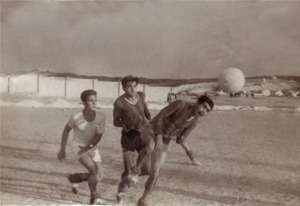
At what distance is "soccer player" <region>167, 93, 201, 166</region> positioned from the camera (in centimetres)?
451

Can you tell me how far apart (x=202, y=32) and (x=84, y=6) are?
3.66 ft

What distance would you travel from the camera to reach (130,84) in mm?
4461

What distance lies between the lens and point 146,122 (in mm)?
4422

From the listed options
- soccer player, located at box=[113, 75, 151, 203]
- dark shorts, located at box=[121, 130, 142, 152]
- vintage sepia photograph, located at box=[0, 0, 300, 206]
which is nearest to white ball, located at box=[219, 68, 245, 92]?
vintage sepia photograph, located at box=[0, 0, 300, 206]

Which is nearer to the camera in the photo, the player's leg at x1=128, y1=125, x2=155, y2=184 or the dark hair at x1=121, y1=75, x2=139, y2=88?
the player's leg at x1=128, y1=125, x2=155, y2=184

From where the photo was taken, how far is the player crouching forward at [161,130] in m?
4.37

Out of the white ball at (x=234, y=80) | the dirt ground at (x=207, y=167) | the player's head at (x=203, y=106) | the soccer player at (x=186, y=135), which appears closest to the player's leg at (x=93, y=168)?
the dirt ground at (x=207, y=167)

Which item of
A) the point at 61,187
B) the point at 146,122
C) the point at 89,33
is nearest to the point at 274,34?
the point at 146,122

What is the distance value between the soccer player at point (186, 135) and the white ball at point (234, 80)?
40cm

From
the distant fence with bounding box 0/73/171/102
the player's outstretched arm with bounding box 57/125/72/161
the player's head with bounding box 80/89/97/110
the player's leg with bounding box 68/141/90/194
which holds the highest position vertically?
the distant fence with bounding box 0/73/171/102

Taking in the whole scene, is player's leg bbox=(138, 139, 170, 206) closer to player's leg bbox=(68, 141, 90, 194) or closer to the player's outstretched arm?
player's leg bbox=(68, 141, 90, 194)

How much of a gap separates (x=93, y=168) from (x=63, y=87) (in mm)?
877

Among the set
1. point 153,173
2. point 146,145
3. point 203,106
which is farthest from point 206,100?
point 153,173

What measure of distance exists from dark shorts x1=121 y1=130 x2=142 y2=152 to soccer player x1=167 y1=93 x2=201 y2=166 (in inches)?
14.0
